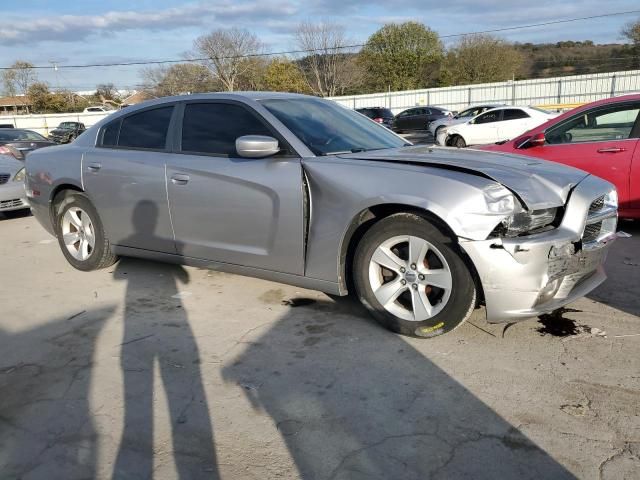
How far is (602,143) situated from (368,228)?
151 inches

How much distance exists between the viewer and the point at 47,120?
42.9 m

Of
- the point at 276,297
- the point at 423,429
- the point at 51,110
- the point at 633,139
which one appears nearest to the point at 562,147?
the point at 633,139

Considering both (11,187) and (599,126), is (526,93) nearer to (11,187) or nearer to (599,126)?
(599,126)

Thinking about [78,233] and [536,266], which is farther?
[78,233]

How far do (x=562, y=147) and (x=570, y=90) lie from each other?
31.7 m

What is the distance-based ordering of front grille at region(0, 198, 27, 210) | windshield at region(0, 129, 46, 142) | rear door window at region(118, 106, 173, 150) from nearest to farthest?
rear door window at region(118, 106, 173, 150), front grille at region(0, 198, 27, 210), windshield at region(0, 129, 46, 142)

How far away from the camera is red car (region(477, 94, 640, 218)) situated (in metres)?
5.92

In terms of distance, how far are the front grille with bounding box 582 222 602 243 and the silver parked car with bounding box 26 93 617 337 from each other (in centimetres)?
1

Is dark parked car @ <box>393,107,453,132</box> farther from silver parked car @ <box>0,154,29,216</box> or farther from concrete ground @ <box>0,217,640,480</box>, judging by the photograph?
concrete ground @ <box>0,217,640,480</box>

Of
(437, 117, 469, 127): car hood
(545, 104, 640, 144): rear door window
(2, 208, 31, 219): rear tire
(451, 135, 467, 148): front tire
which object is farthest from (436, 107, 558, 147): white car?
(2, 208, 31, 219): rear tire

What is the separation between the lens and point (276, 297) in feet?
15.0

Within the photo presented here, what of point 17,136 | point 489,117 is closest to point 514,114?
point 489,117

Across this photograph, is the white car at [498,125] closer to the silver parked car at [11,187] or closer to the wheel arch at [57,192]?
the silver parked car at [11,187]

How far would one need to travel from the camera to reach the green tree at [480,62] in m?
52.5
